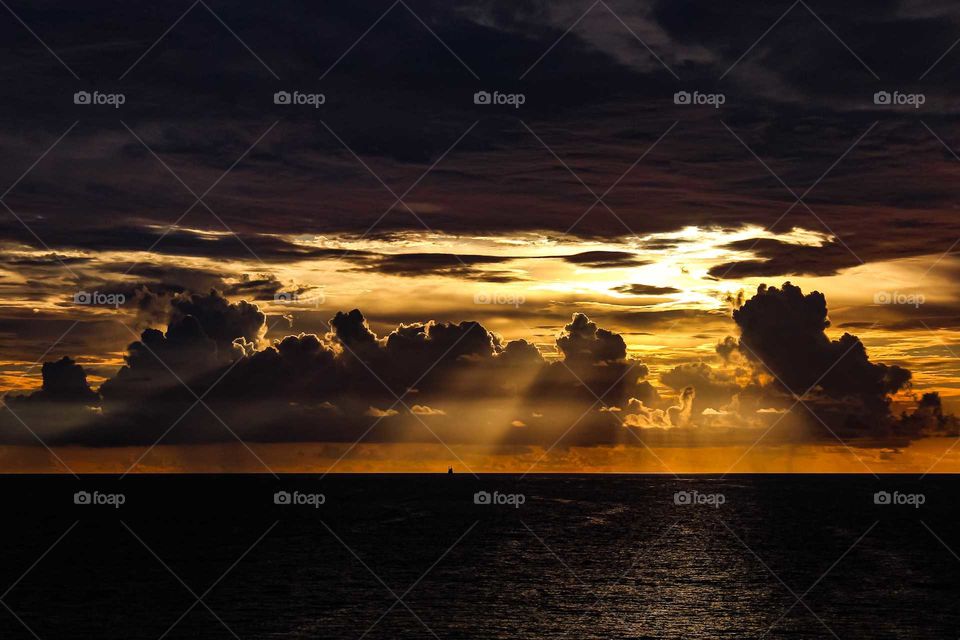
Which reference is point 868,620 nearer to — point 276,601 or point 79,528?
point 276,601

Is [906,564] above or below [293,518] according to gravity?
below

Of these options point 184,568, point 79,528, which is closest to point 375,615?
point 184,568

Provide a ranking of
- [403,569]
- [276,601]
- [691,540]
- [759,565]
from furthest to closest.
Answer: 1. [691,540]
2. [759,565]
3. [403,569]
4. [276,601]

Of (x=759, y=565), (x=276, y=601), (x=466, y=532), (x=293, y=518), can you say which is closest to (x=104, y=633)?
(x=276, y=601)

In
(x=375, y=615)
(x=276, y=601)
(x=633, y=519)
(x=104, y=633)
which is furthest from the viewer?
(x=633, y=519)

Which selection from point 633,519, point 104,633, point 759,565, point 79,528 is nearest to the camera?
point 104,633

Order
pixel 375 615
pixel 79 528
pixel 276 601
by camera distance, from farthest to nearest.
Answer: pixel 79 528
pixel 276 601
pixel 375 615

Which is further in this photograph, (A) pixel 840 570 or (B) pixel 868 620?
(A) pixel 840 570

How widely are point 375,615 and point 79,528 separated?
4248 inches

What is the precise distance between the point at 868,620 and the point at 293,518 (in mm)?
130225

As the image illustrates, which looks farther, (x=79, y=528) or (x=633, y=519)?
(x=633, y=519)

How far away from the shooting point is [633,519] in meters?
189

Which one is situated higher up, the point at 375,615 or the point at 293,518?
the point at 293,518

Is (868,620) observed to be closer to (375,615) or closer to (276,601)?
(375,615)
